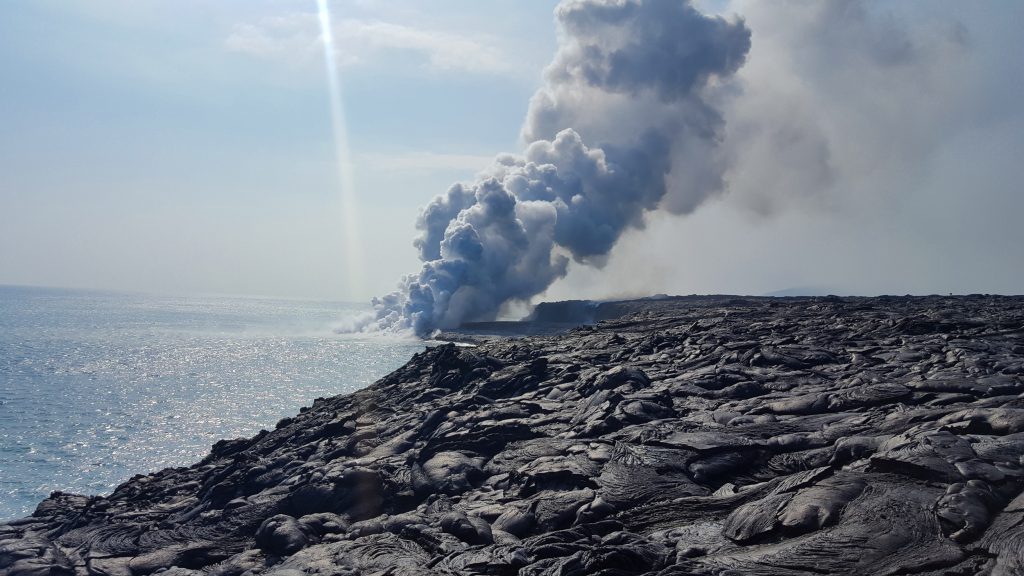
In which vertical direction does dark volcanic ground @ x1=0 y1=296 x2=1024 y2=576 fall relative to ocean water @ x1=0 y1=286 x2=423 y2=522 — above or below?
above

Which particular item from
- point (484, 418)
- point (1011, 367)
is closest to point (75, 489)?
point (484, 418)

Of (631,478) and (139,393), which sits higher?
(631,478)

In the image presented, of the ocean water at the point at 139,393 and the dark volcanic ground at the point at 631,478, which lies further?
the ocean water at the point at 139,393

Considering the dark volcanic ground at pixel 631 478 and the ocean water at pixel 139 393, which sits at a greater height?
the dark volcanic ground at pixel 631 478

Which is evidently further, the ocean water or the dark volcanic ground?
the ocean water

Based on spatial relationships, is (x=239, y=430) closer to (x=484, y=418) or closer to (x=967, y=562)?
(x=484, y=418)
